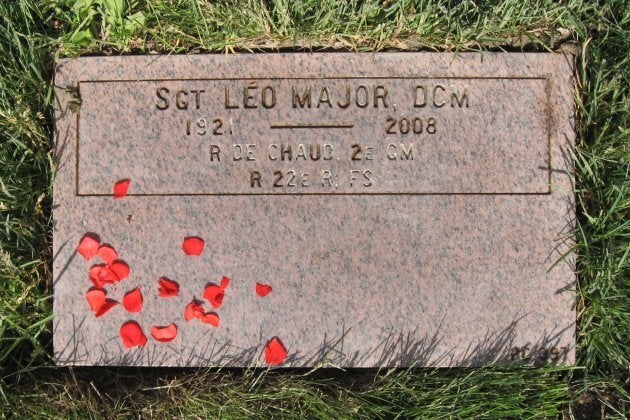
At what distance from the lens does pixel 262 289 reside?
2.24 metres

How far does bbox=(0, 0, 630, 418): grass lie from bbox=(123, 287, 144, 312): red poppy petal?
13.0 inches

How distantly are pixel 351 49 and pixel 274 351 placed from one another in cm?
122

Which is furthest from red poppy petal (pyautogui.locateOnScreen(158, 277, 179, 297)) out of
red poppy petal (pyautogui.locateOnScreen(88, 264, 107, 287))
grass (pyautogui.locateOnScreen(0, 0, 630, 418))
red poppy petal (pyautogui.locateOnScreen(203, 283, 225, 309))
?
grass (pyautogui.locateOnScreen(0, 0, 630, 418))

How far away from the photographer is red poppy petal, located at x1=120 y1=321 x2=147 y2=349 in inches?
88.6

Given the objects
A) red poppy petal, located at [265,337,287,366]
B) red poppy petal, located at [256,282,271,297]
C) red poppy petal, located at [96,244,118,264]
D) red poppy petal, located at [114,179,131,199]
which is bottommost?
red poppy petal, located at [265,337,287,366]

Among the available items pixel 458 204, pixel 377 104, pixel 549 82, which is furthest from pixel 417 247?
pixel 549 82

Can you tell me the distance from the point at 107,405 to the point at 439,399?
4.28 ft

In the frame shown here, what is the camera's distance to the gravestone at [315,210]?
222 centimetres

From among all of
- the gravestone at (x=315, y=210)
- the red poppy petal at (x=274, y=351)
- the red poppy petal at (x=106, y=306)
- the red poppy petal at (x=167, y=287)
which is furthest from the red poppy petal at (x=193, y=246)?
the red poppy petal at (x=274, y=351)

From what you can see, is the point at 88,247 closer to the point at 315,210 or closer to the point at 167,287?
the point at 167,287

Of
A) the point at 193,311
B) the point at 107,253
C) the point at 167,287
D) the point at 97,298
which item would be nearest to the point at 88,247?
the point at 107,253

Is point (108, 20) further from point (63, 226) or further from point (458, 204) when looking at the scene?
point (458, 204)

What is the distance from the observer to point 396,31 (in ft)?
7.40

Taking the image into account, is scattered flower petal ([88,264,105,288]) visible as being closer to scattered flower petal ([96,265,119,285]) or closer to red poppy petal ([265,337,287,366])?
scattered flower petal ([96,265,119,285])
